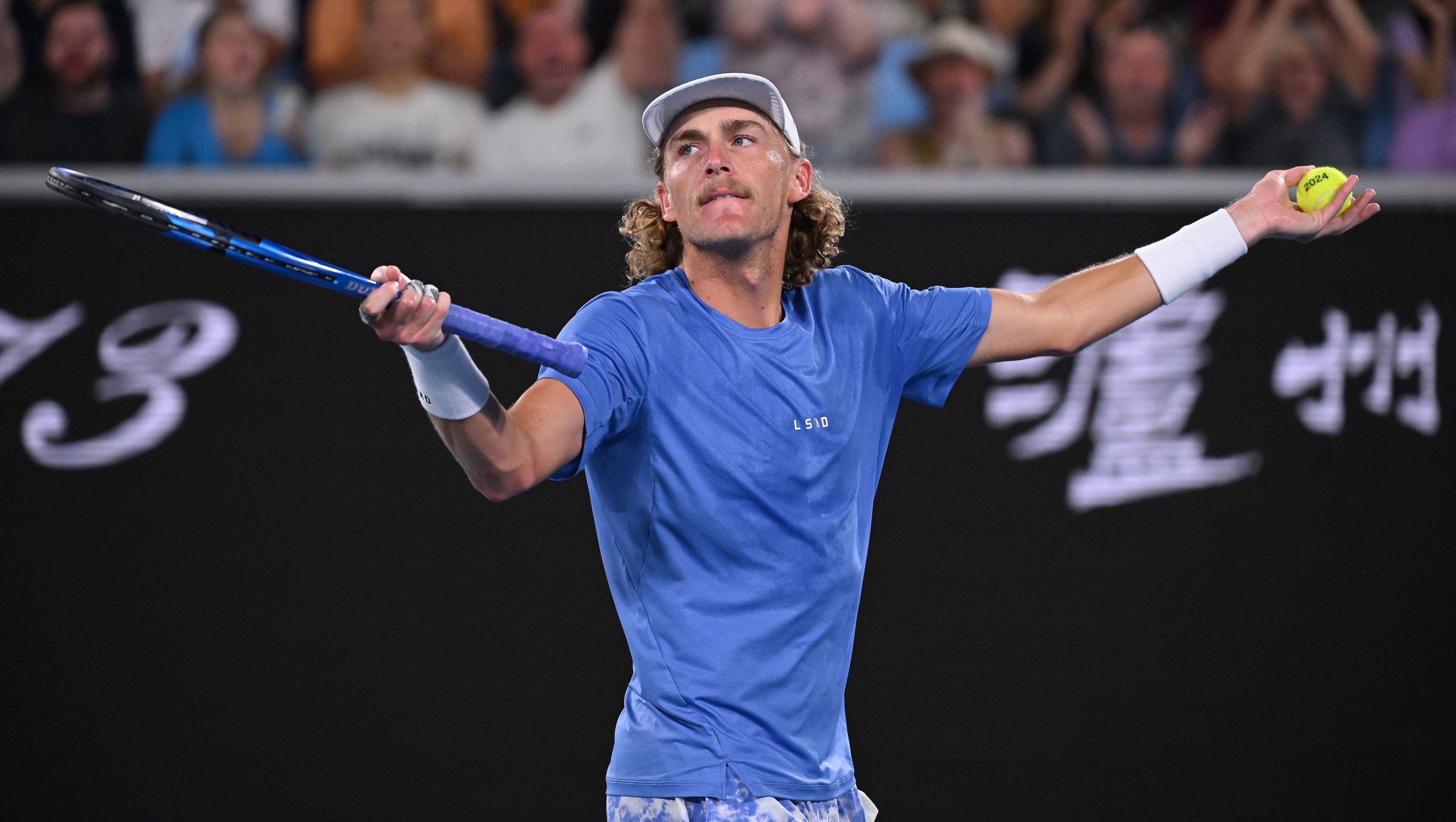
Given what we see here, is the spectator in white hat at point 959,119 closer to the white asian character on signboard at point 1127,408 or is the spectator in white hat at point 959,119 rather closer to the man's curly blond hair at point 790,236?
the white asian character on signboard at point 1127,408

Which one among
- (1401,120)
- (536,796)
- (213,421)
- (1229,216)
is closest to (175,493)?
(213,421)

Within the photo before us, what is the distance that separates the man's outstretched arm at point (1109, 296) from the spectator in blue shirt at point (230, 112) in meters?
3.09

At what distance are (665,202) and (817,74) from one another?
2.50m

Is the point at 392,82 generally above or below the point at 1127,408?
above

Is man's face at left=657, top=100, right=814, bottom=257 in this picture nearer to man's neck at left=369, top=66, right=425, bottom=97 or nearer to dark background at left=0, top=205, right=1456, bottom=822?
dark background at left=0, top=205, right=1456, bottom=822

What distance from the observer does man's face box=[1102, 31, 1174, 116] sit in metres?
5.41

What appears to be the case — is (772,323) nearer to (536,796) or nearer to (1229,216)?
(1229,216)

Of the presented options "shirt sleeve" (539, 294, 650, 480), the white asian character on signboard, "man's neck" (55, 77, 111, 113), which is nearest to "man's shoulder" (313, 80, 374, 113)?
"man's neck" (55, 77, 111, 113)

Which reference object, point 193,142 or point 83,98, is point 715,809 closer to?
point 193,142

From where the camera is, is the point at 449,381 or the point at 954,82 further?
the point at 954,82

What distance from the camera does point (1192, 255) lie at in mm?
3176

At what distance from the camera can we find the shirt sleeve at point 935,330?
3.13 metres

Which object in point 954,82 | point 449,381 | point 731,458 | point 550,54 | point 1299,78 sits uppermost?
point 550,54

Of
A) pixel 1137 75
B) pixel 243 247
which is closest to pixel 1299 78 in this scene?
pixel 1137 75
